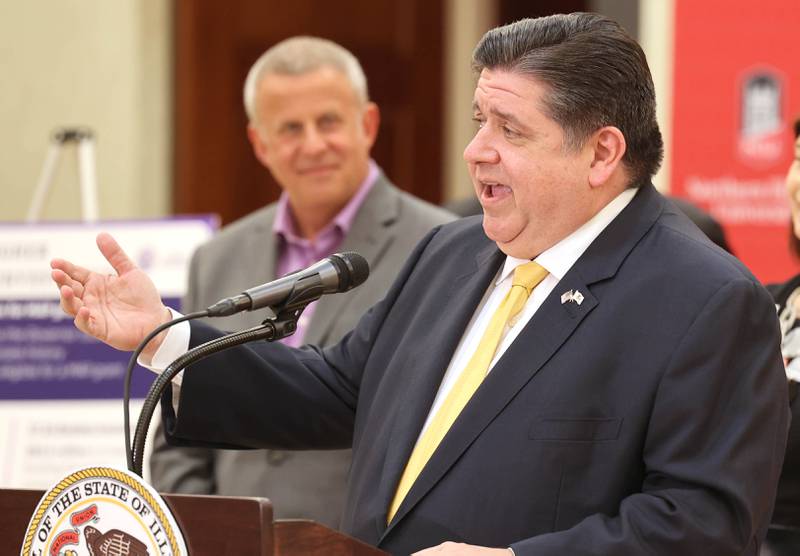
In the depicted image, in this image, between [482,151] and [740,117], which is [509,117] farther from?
[740,117]

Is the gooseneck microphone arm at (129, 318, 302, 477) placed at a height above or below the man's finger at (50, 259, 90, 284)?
below

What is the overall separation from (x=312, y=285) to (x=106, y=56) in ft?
15.7

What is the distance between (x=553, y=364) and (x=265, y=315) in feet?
5.10

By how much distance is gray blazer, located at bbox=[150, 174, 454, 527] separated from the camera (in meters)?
3.46

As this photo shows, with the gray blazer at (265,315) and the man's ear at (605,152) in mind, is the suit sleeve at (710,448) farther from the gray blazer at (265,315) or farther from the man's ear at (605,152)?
the gray blazer at (265,315)

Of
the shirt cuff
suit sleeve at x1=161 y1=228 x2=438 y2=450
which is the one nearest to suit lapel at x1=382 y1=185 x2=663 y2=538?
suit sleeve at x1=161 y1=228 x2=438 y2=450

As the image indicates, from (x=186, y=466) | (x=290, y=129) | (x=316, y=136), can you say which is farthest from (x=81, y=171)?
(x=186, y=466)

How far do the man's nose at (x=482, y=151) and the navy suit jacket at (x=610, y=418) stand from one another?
9.2 inches

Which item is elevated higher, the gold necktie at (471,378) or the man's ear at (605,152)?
the man's ear at (605,152)

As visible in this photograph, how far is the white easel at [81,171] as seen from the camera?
18.9 feet

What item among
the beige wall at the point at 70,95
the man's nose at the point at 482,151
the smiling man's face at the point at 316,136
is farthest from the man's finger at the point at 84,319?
the beige wall at the point at 70,95

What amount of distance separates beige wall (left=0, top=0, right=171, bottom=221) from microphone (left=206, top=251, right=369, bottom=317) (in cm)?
460

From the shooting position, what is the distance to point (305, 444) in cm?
262

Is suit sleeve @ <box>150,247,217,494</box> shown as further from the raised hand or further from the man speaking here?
the raised hand
